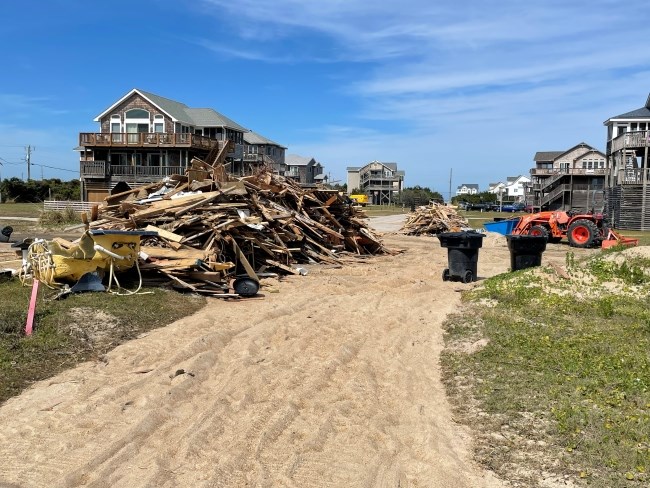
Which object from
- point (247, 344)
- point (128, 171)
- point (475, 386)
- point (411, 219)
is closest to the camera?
point (475, 386)

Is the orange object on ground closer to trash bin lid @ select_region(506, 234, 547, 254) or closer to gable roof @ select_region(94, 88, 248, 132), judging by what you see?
trash bin lid @ select_region(506, 234, 547, 254)

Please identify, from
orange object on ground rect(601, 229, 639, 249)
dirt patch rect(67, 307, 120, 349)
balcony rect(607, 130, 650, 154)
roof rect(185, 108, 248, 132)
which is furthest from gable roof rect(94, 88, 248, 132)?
dirt patch rect(67, 307, 120, 349)

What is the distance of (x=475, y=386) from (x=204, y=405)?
273 centimetres

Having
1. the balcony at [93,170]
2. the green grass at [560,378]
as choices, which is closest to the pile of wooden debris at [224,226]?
the green grass at [560,378]

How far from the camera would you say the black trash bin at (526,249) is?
1393 cm

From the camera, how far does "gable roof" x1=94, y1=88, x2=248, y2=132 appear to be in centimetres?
5517

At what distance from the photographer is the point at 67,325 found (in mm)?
7406

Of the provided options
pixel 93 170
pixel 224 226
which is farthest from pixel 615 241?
pixel 93 170

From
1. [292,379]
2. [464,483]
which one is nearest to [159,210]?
[292,379]

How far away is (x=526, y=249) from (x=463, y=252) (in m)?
1.61

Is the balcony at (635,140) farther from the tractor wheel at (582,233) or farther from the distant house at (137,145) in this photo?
the distant house at (137,145)

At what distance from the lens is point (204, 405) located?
5.37 m

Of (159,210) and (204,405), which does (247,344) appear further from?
(159,210)

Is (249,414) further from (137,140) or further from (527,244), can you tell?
(137,140)
